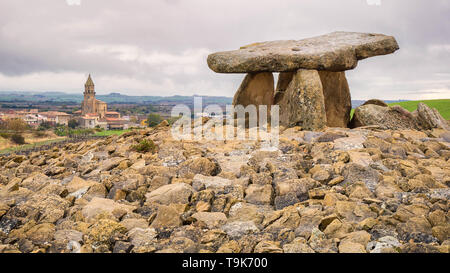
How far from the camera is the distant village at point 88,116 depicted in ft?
181

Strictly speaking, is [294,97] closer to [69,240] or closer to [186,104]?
[186,104]

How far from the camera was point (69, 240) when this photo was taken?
5.21m

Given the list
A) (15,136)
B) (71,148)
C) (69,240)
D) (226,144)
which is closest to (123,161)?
(226,144)

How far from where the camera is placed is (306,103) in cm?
1188

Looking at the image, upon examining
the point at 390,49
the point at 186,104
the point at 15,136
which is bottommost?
the point at 15,136

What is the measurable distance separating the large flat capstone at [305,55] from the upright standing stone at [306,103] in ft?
1.50

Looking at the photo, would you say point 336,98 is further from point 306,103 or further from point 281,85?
point 306,103

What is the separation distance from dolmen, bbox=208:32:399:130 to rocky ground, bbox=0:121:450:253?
2.49 metres

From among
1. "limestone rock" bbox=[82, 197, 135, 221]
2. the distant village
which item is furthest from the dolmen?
the distant village

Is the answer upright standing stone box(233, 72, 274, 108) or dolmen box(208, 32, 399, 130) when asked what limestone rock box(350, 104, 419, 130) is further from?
upright standing stone box(233, 72, 274, 108)

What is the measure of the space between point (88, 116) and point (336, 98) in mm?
65239

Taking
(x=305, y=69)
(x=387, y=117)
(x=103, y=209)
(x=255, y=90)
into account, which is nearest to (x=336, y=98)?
(x=387, y=117)

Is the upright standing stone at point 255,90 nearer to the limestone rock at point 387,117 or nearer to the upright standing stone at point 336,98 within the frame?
the upright standing stone at point 336,98
